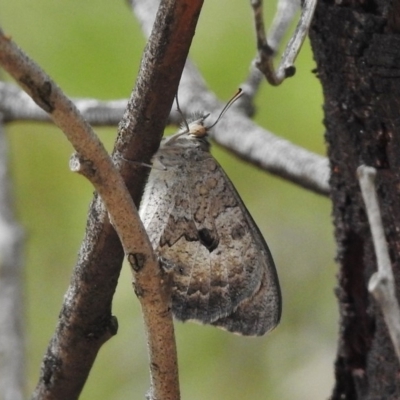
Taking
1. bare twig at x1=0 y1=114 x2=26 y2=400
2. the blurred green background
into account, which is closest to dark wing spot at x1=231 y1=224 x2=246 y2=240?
bare twig at x1=0 y1=114 x2=26 y2=400

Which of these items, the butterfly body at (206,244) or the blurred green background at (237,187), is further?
the blurred green background at (237,187)

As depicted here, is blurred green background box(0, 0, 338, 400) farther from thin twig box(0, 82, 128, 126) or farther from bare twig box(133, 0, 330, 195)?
bare twig box(133, 0, 330, 195)

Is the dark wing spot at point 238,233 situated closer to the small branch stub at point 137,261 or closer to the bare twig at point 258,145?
the bare twig at point 258,145

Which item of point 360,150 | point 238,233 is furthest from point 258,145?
point 360,150

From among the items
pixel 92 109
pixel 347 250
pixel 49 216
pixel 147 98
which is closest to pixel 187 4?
pixel 147 98

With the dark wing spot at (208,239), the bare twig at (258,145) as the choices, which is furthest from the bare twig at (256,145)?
the dark wing spot at (208,239)

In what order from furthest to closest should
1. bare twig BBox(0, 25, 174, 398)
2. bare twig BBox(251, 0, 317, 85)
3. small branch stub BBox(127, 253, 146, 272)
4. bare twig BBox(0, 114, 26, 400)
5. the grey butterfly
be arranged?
bare twig BBox(0, 114, 26, 400) < the grey butterfly < bare twig BBox(251, 0, 317, 85) < small branch stub BBox(127, 253, 146, 272) < bare twig BBox(0, 25, 174, 398)
